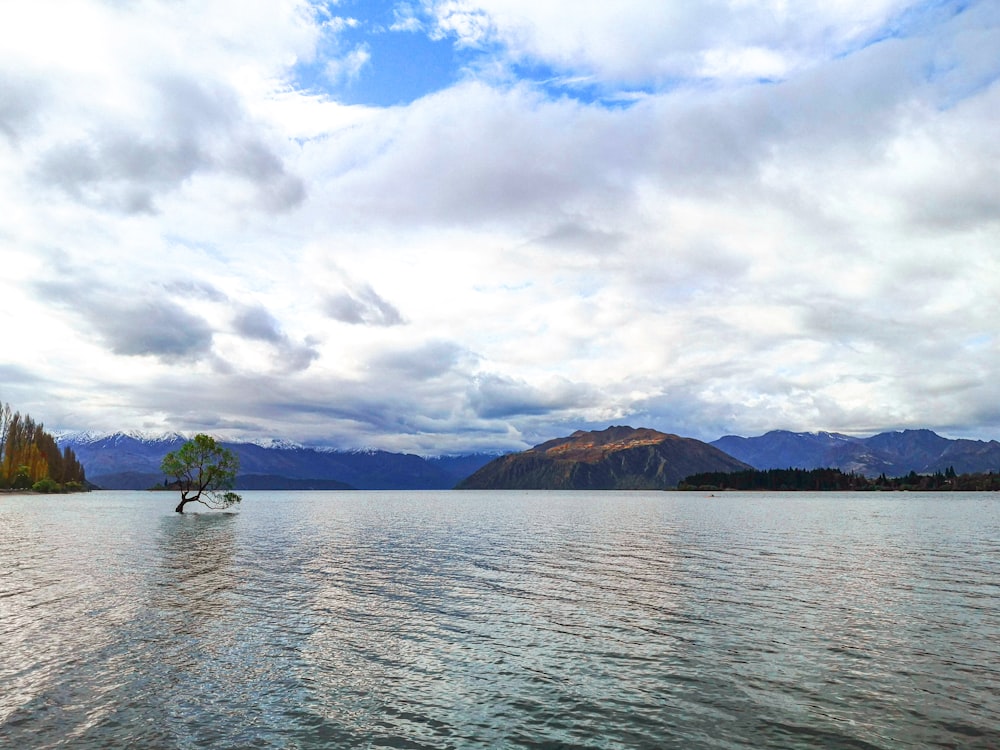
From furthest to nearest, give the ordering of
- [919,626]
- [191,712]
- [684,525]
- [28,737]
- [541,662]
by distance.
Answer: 1. [684,525]
2. [919,626]
3. [541,662]
4. [191,712]
5. [28,737]

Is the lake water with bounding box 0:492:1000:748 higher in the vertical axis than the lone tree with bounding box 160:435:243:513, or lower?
lower

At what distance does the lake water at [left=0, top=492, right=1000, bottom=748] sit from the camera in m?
22.3

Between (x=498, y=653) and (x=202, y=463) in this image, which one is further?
(x=202, y=463)

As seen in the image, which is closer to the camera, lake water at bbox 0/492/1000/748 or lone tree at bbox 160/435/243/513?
lake water at bbox 0/492/1000/748

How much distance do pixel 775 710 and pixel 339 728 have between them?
665 inches

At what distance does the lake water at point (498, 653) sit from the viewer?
73.2ft

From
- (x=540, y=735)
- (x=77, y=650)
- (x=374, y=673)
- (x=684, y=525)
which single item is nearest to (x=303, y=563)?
(x=77, y=650)

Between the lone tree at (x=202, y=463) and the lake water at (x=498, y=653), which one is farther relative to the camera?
the lone tree at (x=202, y=463)

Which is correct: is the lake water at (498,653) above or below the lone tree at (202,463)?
below

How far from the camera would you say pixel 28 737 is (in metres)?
21.0

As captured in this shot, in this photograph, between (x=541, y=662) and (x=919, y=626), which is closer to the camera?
(x=541, y=662)

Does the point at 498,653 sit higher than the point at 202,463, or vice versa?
the point at 202,463

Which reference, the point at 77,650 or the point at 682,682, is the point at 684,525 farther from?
the point at 77,650

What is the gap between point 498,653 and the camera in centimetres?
3152
